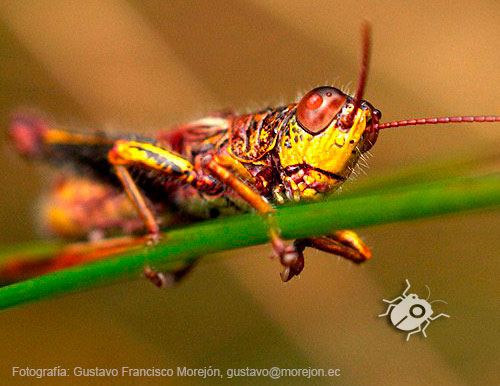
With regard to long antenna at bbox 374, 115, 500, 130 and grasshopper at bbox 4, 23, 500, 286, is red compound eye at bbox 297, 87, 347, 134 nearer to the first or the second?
grasshopper at bbox 4, 23, 500, 286

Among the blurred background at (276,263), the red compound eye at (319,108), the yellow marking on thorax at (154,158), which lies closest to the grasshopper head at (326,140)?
the red compound eye at (319,108)

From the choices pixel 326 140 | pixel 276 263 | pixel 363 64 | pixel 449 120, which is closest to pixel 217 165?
pixel 326 140

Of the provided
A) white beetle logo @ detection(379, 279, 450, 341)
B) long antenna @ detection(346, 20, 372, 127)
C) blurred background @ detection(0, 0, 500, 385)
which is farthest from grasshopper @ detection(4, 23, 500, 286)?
blurred background @ detection(0, 0, 500, 385)

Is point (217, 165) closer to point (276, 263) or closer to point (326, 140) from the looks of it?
point (326, 140)

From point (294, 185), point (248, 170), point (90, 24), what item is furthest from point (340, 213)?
point (90, 24)

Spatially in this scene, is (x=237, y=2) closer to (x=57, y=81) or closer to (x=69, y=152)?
(x=57, y=81)
